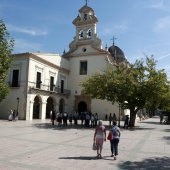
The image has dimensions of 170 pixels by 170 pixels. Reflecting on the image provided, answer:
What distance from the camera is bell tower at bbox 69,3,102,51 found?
39219mm

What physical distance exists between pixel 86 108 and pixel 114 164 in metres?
30.9

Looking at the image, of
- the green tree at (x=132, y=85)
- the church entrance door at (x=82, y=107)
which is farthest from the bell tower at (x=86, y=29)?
the green tree at (x=132, y=85)

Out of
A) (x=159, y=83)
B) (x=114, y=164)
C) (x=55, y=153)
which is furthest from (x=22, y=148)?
(x=159, y=83)

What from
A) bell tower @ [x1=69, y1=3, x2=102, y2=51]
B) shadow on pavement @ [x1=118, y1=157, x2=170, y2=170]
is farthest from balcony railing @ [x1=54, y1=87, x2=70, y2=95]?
shadow on pavement @ [x1=118, y1=157, x2=170, y2=170]

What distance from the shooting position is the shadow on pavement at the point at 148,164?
7355mm

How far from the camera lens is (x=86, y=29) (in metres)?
40.2

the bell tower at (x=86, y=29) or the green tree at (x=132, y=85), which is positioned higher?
the bell tower at (x=86, y=29)

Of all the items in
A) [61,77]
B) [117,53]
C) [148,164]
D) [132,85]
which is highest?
[117,53]

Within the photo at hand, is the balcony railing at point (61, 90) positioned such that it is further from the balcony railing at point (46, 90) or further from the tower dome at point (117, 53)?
the tower dome at point (117, 53)

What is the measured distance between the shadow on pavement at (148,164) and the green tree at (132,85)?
12.7 meters

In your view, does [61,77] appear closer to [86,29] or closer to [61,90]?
[61,90]

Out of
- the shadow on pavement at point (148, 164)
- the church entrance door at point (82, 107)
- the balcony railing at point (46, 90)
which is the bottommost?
the shadow on pavement at point (148, 164)

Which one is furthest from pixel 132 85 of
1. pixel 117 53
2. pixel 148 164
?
pixel 117 53

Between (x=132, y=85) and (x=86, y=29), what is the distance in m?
21.6
